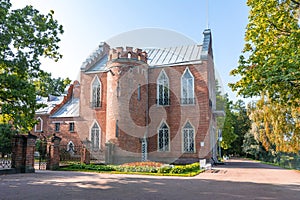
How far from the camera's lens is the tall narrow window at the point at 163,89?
26.3 m

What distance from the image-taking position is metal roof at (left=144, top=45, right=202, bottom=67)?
2646 cm

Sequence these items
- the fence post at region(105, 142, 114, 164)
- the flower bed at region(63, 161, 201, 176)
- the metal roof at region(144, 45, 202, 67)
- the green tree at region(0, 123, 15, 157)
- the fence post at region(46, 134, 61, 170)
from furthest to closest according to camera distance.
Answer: the metal roof at region(144, 45, 202, 67)
the fence post at region(105, 142, 114, 164)
the green tree at region(0, 123, 15, 157)
the fence post at region(46, 134, 61, 170)
the flower bed at region(63, 161, 201, 176)

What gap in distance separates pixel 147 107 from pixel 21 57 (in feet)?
50.4

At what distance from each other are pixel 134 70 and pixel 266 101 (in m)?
11.4

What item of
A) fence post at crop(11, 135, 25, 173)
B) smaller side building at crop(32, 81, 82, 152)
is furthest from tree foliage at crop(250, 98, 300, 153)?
smaller side building at crop(32, 81, 82, 152)

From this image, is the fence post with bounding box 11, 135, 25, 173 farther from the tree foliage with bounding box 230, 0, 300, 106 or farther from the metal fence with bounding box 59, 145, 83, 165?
the tree foliage with bounding box 230, 0, 300, 106

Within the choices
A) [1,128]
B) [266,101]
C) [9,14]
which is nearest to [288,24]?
[266,101]

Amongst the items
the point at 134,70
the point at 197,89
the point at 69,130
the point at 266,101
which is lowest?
the point at 69,130

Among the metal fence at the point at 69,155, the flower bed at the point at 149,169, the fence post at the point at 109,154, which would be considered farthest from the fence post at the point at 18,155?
the fence post at the point at 109,154

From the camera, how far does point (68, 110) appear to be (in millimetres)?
30281

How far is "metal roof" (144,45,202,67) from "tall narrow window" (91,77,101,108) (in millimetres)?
5611

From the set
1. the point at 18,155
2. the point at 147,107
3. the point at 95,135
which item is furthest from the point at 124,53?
the point at 18,155

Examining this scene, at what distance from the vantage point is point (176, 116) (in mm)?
25469

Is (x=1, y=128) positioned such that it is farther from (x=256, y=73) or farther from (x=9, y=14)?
(x=256, y=73)
